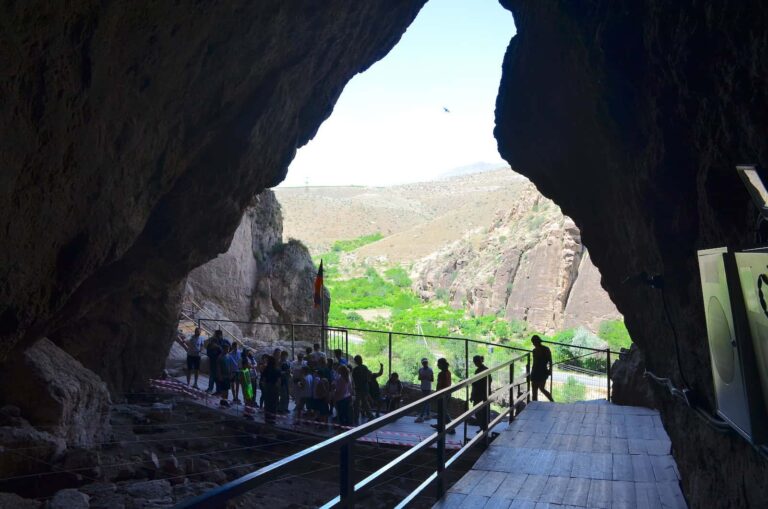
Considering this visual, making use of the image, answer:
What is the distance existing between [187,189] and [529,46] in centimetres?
652

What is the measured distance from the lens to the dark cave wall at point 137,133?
20.9 ft

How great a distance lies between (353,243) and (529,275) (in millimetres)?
60682

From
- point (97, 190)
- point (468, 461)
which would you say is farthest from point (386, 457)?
point (97, 190)

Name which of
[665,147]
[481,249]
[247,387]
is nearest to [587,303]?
[481,249]

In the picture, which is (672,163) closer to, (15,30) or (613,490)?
(613,490)

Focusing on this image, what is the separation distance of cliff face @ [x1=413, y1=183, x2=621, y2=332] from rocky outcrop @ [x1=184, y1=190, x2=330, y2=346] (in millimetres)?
22591

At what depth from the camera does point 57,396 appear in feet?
32.9

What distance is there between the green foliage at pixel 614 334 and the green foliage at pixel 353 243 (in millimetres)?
64501

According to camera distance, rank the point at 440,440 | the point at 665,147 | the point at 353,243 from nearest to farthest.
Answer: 1. the point at 665,147
2. the point at 440,440
3. the point at 353,243

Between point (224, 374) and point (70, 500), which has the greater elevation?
point (224, 374)

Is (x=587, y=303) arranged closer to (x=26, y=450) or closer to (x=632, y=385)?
(x=632, y=385)

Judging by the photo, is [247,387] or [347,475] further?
[247,387]

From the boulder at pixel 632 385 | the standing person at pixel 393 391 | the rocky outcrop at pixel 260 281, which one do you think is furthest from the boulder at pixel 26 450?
the rocky outcrop at pixel 260 281

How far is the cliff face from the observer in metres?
46.2
